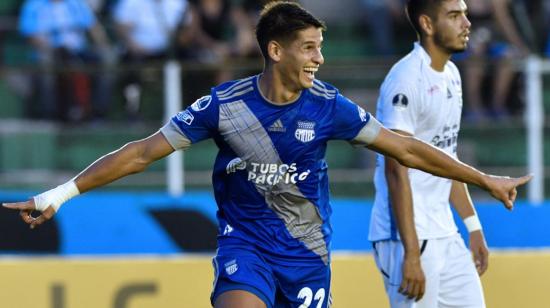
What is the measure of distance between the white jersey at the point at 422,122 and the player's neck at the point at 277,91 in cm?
79

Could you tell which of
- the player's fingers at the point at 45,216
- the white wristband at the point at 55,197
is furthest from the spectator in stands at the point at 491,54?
the player's fingers at the point at 45,216

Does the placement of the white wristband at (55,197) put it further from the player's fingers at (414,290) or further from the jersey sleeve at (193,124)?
the player's fingers at (414,290)

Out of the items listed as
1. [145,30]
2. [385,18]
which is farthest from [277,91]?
[385,18]

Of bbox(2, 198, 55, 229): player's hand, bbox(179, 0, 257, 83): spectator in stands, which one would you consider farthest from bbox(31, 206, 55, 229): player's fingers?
bbox(179, 0, 257, 83): spectator in stands

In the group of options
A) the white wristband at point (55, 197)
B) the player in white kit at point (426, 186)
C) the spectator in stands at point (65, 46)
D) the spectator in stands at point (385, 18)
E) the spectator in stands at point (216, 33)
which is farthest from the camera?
the spectator in stands at point (385, 18)

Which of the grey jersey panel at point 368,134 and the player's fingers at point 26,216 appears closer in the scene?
the player's fingers at point 26,216

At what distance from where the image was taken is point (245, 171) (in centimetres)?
569

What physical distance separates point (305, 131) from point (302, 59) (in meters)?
0.33

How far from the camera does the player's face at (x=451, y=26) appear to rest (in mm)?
6484

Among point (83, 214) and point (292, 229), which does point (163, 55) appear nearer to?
point (83, 214)

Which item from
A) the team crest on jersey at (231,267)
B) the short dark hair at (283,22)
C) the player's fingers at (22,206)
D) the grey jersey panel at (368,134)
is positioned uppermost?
the short dark hair at (283,22)

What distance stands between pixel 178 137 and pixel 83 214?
488 centimetres

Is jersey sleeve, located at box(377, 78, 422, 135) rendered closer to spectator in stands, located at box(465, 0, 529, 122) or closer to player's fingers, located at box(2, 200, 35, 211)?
player's fingers, located at box(2, 200, 35, 211)

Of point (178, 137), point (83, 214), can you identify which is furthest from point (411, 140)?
point (83, 214)
